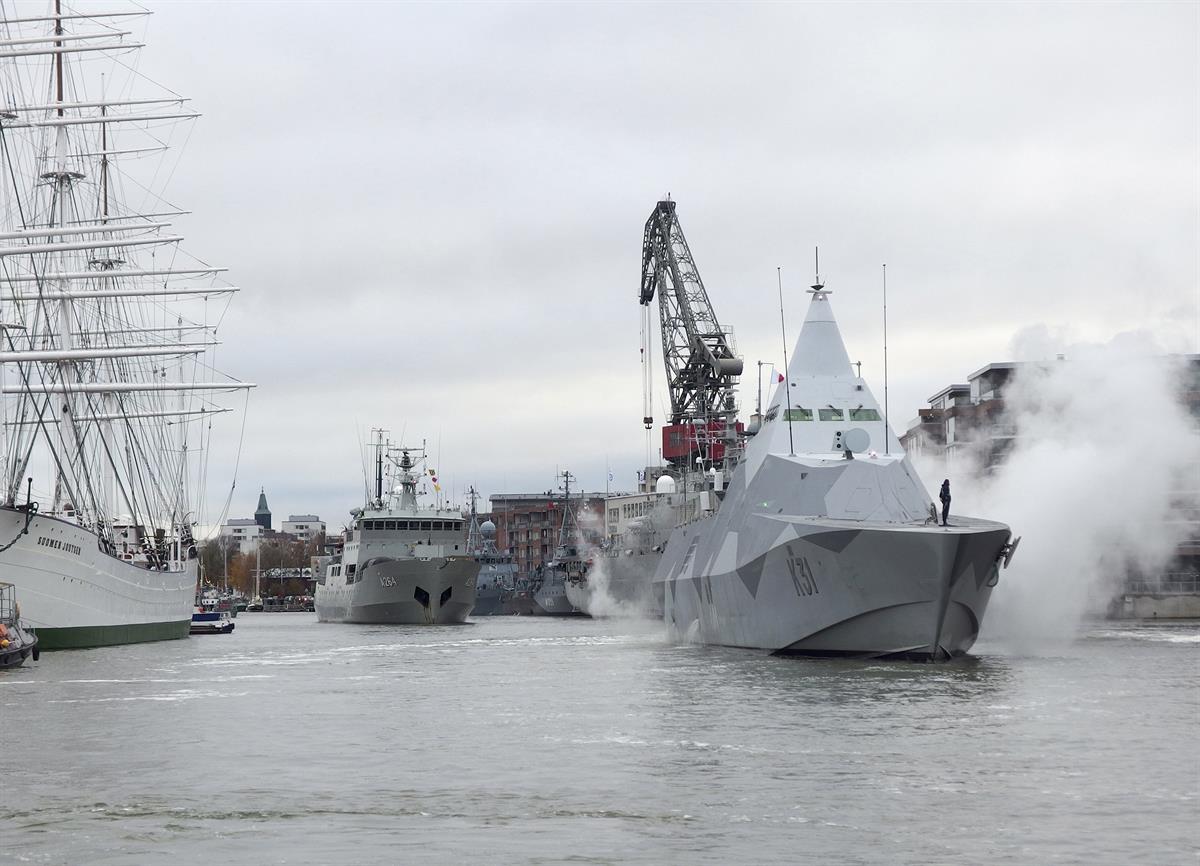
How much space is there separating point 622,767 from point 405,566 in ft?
240

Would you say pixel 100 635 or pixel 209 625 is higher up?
pixel 100 635

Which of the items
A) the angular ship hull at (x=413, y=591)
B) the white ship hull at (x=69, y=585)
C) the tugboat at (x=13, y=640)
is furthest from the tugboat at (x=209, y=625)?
the tugboat at (x=13, y=640)

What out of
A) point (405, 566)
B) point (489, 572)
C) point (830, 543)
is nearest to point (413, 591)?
point (405, 566)

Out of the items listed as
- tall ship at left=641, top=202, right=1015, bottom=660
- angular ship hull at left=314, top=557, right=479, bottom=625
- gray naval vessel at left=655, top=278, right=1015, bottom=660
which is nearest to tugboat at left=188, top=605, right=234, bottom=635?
angular ship hull at left=314, top=557, right=479, bottom=625

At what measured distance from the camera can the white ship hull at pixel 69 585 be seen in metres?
54.4

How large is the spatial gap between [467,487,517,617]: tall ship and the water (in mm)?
108021

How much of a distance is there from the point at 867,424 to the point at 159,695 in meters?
21.8

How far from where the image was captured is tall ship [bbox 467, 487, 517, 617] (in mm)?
159125

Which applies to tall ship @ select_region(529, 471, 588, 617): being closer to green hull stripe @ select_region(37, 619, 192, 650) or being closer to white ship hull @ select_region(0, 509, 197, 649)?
green hull stripe @ select_region(37, 619, 192, 650)

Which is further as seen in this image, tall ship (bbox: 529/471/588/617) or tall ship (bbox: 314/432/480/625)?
tall ship (bbox: 529/471/588/617)

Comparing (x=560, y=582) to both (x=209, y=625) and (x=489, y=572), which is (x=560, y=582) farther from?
(x=209, y=625)

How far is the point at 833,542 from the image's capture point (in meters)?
36.5

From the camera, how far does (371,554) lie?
9850 centimetres

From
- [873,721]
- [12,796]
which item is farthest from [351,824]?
[873,721]
